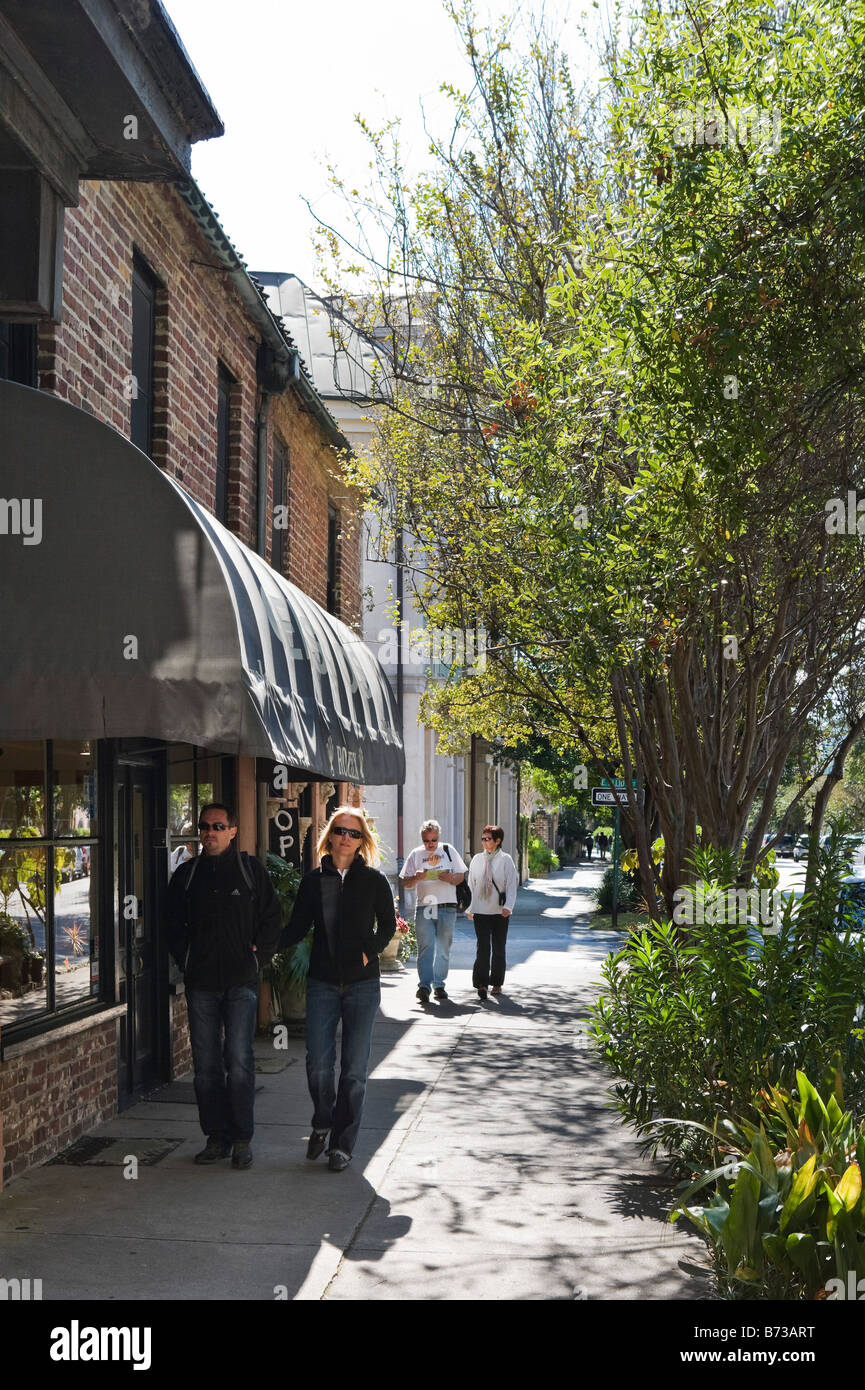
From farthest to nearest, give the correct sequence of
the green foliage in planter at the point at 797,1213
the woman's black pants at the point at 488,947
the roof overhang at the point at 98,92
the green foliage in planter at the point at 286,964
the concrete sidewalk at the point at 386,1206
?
1. the woman's black pants at the point at 488,947
2. the green foliage in planter at the point at 286,964
3. the roof overhang at the point at 98,92
4. the concrete sidewalk at the point at 386,1206
5. the green foliage in planter at the point at 797,1213

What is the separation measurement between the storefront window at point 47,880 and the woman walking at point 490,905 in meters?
7.06

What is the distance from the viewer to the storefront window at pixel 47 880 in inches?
295

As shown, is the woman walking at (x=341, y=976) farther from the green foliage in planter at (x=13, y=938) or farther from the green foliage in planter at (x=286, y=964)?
the green foliage in planter at (x=286, y=964)

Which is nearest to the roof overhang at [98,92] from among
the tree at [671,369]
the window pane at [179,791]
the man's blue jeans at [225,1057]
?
the tree at [671,369]

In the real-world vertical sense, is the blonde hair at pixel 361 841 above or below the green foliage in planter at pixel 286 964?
above

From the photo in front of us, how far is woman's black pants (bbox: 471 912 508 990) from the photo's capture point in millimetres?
15359

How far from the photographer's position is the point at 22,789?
25.1 feet

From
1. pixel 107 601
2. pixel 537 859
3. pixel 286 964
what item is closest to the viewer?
pixel 107 601

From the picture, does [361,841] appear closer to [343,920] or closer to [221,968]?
[343,920]

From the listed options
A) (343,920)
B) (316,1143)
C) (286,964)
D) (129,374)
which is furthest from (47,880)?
(286,964)

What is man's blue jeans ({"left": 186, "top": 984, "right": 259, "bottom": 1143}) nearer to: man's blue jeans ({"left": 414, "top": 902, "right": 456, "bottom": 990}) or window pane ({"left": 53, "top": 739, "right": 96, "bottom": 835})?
window pane ({"left": 53, "top": 739, "right": 96, "bottom": 835})

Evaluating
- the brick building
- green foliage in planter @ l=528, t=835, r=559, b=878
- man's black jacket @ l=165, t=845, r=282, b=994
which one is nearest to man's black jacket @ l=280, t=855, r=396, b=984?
man's black jacket @ l=165, t=845, r=282, b=994

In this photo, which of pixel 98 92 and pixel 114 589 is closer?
pixel 114 589

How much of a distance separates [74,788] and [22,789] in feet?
2.40
